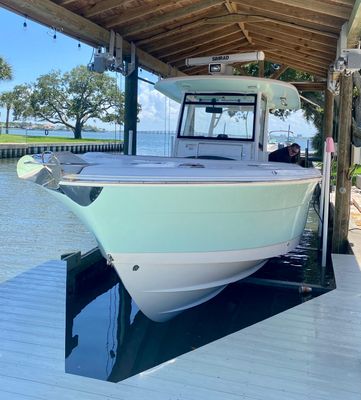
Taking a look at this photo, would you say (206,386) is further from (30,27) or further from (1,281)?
(30,27)

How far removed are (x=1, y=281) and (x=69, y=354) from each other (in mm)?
1512

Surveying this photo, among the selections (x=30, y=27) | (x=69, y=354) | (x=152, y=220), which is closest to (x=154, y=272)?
(x=152, y=220)

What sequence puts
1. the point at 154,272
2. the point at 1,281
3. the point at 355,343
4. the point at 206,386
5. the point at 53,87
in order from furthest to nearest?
the point at 53,87 < the point at 1,281 < the point at 154,272 < the point at 355,343 < the point at 206,386

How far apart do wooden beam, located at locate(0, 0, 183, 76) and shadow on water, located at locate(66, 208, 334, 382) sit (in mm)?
3034

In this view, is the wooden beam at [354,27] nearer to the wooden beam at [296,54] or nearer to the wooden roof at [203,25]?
the wooden roof at [203,25]

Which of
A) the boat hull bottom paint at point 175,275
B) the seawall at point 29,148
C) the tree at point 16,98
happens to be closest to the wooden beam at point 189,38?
the boat hull bottom paint at point 175,275

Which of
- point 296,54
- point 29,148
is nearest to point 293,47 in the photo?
point 296,54

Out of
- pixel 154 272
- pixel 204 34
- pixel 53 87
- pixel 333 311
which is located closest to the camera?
pixel 154 272

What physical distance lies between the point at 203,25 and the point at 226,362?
565 centimetres

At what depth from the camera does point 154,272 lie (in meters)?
4.07

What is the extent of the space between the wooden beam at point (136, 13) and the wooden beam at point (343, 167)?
261cm

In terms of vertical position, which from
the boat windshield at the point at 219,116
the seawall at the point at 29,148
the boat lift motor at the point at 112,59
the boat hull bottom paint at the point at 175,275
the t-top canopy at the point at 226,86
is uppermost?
the boat lift motor at the point at 112,59

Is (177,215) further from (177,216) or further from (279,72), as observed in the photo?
(279,72)

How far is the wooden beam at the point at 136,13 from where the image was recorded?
251 inches
